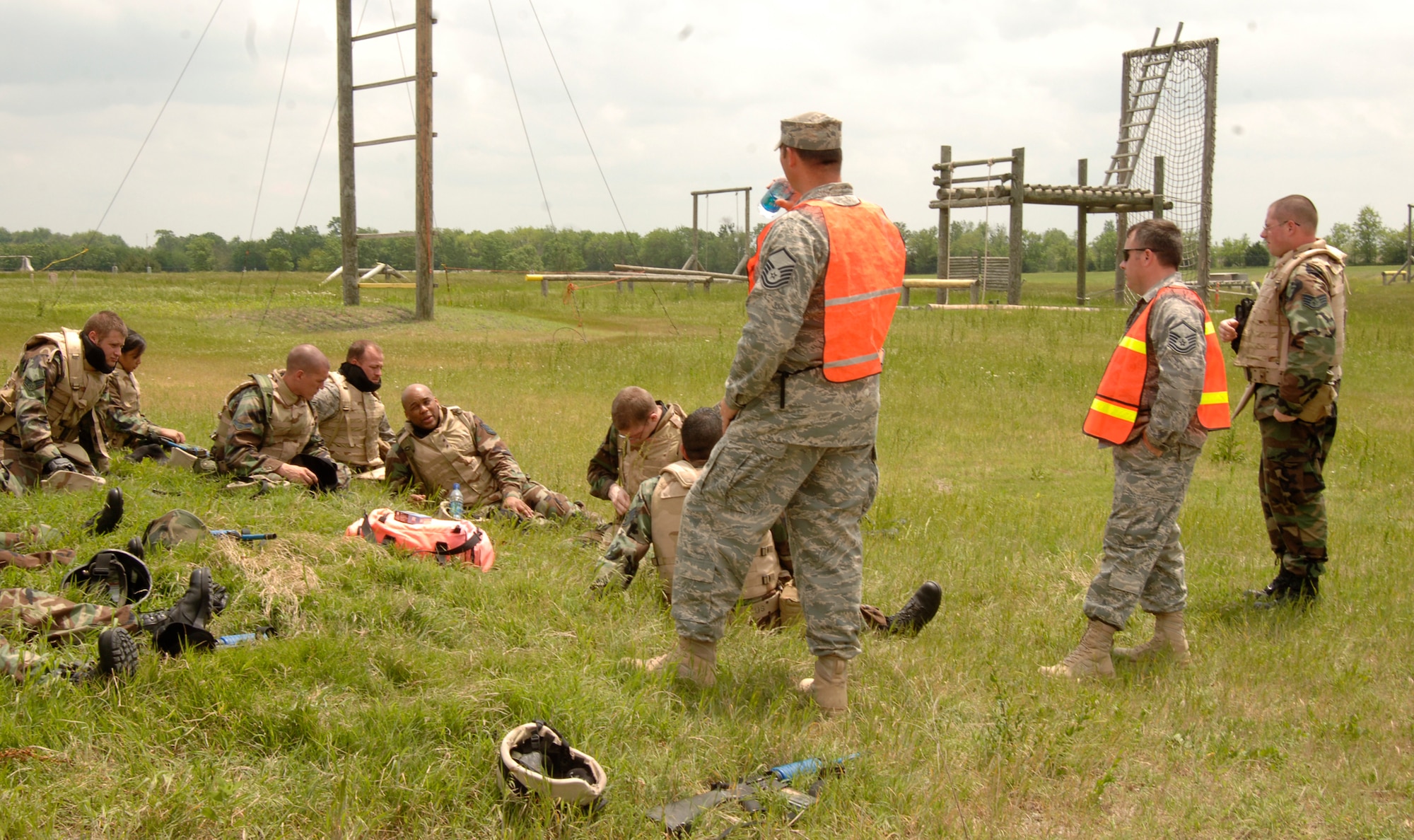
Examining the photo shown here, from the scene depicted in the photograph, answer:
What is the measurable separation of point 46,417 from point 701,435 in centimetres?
499

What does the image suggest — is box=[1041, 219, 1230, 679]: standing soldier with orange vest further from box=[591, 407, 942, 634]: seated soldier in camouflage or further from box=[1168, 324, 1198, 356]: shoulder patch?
box=[591, 407, 942, 634]: seated soldier in camouflage

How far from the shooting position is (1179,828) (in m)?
3.59

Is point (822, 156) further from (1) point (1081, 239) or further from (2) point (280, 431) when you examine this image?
(1) point (1081, 239)

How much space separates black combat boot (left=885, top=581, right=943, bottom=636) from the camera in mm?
5441

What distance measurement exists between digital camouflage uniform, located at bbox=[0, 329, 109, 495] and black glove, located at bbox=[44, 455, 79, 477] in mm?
48

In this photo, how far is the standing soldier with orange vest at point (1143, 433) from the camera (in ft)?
16.3

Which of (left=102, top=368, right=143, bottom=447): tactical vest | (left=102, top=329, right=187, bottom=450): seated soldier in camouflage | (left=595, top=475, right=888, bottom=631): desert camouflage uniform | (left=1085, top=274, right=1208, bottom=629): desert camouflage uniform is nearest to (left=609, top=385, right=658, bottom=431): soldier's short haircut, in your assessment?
(left=595, top=475, right=888, bottom=631): desert camouflage uniform

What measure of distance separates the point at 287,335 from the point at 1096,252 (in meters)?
89.3

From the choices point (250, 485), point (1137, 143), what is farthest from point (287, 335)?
point (1137, 143)

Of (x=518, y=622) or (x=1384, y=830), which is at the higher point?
(x=518, y=622)

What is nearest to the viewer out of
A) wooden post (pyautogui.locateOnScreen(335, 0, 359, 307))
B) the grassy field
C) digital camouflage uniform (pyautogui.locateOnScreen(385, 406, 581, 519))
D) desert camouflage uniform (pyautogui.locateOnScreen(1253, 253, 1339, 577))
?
the grassy field

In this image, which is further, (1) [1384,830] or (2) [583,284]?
(2) [583,284]

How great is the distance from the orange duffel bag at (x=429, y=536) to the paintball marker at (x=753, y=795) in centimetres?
252

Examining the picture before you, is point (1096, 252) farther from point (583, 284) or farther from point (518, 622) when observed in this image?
point (518, 622)
